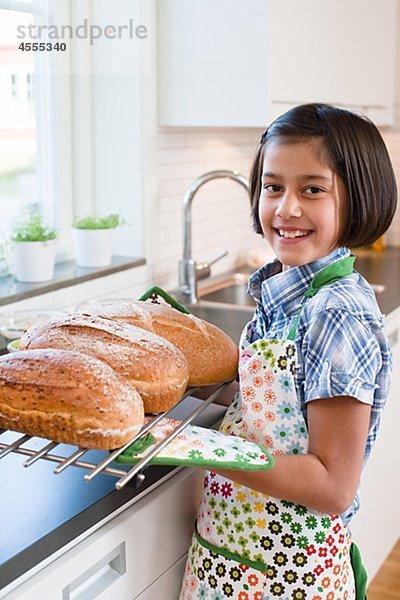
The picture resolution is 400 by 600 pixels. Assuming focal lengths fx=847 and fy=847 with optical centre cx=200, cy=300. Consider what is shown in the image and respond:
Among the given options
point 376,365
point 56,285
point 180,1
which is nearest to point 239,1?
point 180,1

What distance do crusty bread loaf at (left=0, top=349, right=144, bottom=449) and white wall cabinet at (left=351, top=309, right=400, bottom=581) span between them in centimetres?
137

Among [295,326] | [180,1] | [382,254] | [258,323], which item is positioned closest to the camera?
[295,326]

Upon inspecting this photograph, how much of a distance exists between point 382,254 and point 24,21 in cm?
184

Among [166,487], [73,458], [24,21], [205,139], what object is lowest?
[166,487]

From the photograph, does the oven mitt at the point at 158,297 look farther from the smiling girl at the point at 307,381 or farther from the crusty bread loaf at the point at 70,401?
the crusty bread loaf at the point at 70,401

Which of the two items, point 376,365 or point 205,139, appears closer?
point 376,365

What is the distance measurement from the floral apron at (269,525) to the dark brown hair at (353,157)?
7 centimetres

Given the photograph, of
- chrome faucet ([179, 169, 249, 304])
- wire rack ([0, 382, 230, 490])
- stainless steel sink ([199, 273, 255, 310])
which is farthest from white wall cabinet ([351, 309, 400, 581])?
wire rack ([0, 382, 230, 490])

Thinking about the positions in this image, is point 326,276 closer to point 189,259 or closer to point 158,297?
point 158,297

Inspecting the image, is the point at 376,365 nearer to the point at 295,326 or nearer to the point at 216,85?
the point at 295,326

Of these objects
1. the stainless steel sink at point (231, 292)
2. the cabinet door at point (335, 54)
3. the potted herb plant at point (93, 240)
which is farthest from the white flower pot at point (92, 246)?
the cabinet door at point (335, 54)

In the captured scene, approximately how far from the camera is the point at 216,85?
8.12ft

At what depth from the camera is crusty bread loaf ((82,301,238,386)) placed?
134cm

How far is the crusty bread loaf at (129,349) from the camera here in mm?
1170
